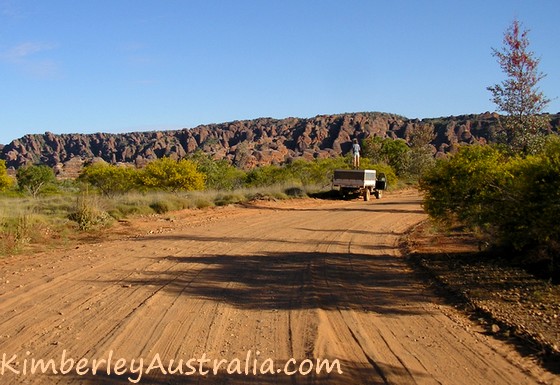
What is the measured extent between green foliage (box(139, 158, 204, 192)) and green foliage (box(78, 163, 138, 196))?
2.63 meters

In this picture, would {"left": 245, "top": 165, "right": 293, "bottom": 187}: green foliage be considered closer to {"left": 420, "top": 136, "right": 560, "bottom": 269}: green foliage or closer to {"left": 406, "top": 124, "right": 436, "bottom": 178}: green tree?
{"left": 406, "top": 124, "right": 436, "bottom": 178}: green tree

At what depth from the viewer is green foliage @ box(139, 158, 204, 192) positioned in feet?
116

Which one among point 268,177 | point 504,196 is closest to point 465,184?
point 504,196

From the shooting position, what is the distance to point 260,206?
28.9 meters

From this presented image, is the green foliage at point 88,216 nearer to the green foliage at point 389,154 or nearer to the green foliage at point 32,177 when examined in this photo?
the green foliage at point 32,177

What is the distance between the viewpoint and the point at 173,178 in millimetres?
35312

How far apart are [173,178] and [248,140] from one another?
406 feet

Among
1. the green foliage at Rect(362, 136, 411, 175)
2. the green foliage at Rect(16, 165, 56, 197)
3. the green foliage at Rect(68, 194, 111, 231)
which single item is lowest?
the green foliage at Rect(16, 165, 56, 197)

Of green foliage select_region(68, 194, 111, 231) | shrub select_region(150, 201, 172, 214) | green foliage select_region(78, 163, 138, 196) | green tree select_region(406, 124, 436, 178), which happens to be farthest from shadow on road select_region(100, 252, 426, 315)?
green tree select_region(406, 124, 436, 178)

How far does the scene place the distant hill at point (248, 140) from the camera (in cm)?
13338

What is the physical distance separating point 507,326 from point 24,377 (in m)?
5.68

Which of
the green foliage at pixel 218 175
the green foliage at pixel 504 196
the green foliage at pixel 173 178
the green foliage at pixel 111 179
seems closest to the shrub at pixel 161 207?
the green foliage at pixel 173 178

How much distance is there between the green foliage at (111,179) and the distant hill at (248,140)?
267 ft

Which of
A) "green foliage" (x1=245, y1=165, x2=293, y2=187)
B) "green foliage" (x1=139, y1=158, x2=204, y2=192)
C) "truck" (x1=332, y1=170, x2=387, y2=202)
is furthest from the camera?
"green foliage" (x1=245, y1=165, x2=293, y2=187)
